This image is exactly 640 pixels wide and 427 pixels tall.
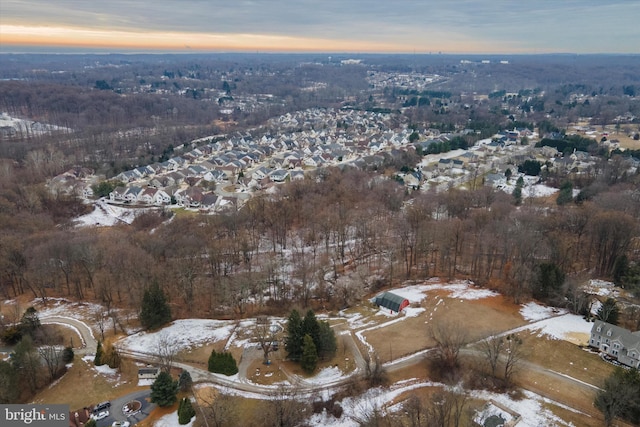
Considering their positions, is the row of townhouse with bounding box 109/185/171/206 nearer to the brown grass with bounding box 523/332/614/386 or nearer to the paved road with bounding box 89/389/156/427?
the paved road with bounding box 89/389/156/427

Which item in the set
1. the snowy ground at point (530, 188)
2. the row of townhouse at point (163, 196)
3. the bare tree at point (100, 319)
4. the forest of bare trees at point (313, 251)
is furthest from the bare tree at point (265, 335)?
the snowy ground at point (530, 188)

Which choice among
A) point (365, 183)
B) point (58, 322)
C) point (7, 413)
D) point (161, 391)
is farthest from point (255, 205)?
point (7, 413)

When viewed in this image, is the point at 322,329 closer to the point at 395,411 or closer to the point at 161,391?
the point at 395,411

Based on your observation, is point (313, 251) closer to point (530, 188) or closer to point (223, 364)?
point (223, 364)

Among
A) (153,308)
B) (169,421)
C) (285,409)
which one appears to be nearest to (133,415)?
(169,421)

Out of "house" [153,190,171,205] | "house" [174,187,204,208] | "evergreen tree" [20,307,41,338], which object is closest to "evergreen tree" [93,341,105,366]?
"evergreen tree" [20,307,41,338]

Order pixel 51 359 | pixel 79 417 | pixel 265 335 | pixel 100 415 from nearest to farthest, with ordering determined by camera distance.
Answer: pixel 79 417, pixel 100 415, pixel 51 359, pixel 265 335
